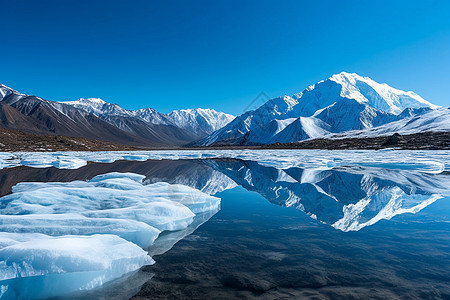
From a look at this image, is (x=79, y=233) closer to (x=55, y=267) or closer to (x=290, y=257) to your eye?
(x=55, y=267)

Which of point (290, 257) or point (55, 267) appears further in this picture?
point (290, 257)

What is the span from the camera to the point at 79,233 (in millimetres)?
4867

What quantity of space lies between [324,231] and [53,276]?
5.47 metres

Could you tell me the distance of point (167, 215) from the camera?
6.13 metres

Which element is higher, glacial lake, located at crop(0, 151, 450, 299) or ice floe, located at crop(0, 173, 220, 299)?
ice floe, located at crop(0, 173, 220, 299)

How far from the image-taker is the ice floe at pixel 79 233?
330 centimetres

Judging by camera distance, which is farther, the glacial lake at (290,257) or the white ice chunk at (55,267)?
the glacial lake at (290,257)

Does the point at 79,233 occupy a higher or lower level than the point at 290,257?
higher

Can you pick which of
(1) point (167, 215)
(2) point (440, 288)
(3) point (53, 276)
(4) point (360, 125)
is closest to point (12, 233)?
(3) point (53, 276)

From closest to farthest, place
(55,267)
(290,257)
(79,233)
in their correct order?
1. (55,267)
2. (290,257)
3. (79,233)

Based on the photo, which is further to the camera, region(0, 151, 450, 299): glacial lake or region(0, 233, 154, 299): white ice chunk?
region(0, 151, 450, 299): glacial lake

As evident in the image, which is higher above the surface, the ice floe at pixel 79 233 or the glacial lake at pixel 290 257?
the ice floe at pixel 79 233

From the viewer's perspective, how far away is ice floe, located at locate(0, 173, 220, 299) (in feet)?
10.8

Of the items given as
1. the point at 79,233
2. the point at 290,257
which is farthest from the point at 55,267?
the point at 290,257
